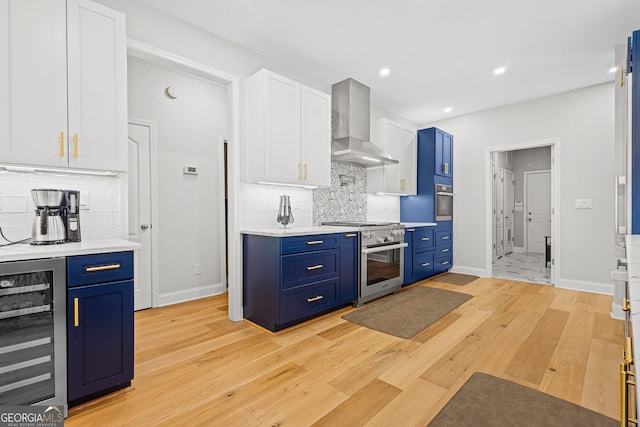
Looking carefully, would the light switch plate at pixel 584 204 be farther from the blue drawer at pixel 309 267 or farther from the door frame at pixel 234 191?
the door frame at pixel 234 191

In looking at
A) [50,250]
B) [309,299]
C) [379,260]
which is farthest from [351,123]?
[50,250]

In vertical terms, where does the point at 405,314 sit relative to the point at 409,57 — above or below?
below

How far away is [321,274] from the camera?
2.99 m

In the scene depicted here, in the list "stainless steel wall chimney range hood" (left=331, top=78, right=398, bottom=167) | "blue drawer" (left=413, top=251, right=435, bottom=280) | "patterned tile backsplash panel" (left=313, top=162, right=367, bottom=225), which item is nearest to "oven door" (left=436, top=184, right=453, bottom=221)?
"blue drawer" (left=413, top=251, right=435, bottom=280)

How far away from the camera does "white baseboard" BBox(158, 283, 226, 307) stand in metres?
3.51

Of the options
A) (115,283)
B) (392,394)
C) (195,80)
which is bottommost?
(392,394)

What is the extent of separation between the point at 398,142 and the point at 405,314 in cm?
274

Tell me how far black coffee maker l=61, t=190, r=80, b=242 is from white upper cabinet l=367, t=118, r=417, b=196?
364cm

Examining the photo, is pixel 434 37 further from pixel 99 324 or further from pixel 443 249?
pixel 99 324

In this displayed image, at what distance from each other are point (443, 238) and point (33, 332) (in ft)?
16.4

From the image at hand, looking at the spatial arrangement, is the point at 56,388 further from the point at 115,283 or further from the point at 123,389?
the point at 115,283

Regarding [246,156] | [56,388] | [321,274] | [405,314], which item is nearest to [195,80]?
[246,156]

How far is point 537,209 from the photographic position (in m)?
7.66

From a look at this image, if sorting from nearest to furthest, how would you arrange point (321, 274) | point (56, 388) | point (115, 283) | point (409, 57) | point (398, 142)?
point (56, 388)
point (115, 283)
point (321, 274)
point (409, 57)
point (398, 142)
